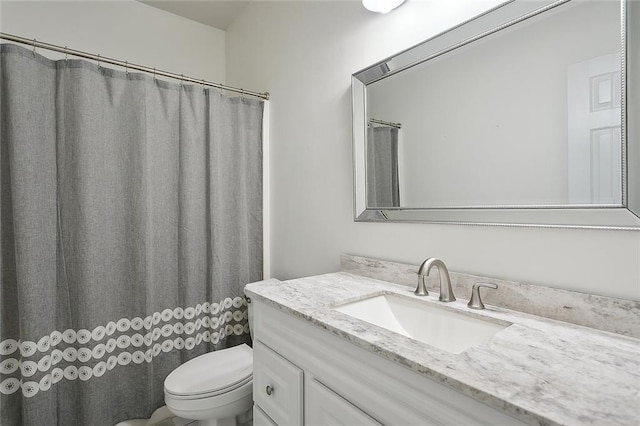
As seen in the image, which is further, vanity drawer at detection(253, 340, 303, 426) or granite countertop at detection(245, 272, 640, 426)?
vanity drawer at detection(253, 340, 303, 426)

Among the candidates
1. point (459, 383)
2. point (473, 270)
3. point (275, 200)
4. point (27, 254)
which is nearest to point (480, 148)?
point (473, 270)

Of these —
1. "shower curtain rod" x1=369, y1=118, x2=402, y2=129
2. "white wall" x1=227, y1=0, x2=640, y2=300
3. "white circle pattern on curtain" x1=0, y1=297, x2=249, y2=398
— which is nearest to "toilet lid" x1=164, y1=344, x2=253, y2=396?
"white circle pattern on curtain" x1=0, y1=297, x2=249, y2=398

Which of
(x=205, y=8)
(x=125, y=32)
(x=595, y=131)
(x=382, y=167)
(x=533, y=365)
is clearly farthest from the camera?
(x=205, y=8)

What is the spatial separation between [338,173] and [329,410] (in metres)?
1.04

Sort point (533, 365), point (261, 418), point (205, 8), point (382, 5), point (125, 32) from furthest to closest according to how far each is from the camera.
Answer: point (205, 8)
point (125, 32)
point (382, 5)
point (261, 418)
point (533, 365)

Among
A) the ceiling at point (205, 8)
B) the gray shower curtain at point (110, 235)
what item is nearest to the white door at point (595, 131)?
the gray shower curtain at point (110, 235)

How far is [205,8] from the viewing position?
2406mm

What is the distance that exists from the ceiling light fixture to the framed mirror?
0.61ft

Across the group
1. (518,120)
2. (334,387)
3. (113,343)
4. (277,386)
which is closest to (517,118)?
(518,120)

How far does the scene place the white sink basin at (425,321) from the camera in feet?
2.95

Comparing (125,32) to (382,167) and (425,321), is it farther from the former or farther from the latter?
(425,321)

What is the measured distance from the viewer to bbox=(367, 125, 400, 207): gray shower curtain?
1.33 metres

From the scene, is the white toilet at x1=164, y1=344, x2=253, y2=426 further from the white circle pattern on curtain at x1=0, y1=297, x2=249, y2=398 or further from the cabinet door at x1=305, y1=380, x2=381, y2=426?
the cabinet door at x1=305, y1=380, x2=381, y2=426

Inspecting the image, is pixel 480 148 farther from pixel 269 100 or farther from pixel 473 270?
pixel 269 100
